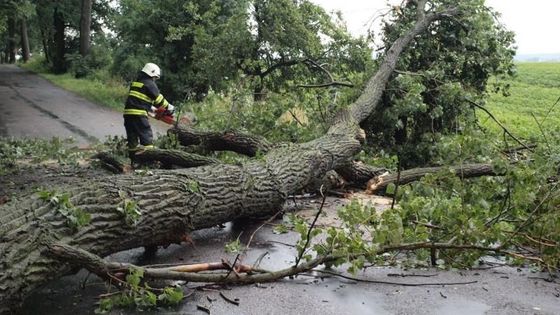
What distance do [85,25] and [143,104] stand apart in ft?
56.2

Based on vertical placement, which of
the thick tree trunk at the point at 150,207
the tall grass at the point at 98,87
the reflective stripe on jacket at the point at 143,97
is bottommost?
the tall grass at the point at 98,87

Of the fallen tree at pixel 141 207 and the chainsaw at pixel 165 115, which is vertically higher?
the chainsaw at pixel 165 115

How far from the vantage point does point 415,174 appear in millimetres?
6559

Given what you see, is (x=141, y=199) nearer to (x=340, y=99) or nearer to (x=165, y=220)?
(x=165, y=220)

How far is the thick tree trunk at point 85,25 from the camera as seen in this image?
2267 centimetres

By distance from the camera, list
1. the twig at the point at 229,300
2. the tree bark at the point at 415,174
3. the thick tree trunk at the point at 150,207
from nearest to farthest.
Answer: the thick tree trunk at the point at 150,207 → the twig at the point at 229,300 → the tree bark at the point at 415,174

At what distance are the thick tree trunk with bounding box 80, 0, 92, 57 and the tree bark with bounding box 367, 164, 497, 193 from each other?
19.4m

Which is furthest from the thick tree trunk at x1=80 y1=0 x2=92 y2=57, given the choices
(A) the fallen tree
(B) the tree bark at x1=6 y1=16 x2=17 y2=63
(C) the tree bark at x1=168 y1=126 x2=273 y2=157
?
(A) the fallen tree

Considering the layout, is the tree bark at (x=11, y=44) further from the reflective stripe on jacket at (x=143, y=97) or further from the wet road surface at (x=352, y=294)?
the wet road surface at (x=352, y=294)

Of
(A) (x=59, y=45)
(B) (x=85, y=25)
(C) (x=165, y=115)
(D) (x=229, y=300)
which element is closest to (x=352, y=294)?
(D) (x=229, y=300)

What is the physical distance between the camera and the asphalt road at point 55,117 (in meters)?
11.4

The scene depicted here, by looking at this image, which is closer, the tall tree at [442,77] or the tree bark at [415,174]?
the tree bark at [415,174]

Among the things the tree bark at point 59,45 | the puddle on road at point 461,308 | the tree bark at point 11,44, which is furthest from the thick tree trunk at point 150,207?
the tree bark at point 11,44

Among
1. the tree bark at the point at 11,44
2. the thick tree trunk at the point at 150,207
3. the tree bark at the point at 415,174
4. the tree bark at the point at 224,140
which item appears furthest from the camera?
the tree bark at the point at 11,44
